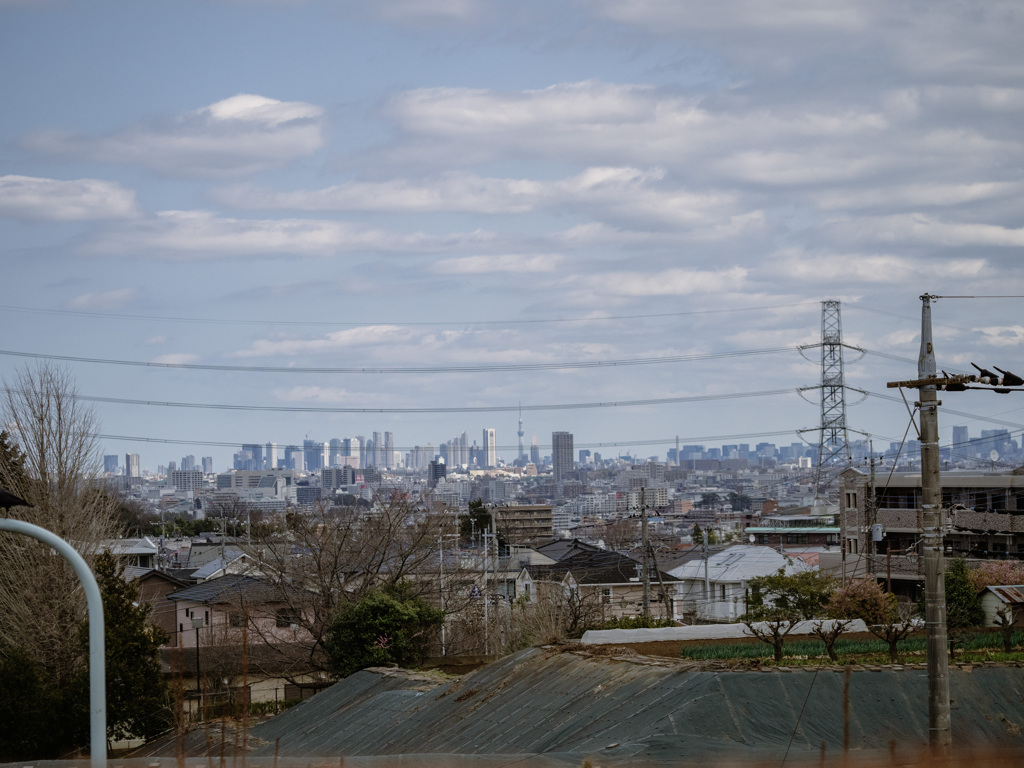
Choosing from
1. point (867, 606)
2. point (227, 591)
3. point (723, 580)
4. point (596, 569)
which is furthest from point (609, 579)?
point (867, 606)

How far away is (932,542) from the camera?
14406mm

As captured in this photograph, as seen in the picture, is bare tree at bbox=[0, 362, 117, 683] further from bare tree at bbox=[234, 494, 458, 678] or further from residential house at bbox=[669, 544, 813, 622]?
residential house at bbox=[669, 544, 813, 622]

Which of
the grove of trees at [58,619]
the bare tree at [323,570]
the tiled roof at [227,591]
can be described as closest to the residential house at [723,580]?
the bare tree at [323,570]

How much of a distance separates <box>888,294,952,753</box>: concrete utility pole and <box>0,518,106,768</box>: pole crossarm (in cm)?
1078

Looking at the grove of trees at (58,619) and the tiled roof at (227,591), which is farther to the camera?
the tiled roof at (227,591)

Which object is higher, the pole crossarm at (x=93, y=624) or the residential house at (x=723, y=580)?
the pole crossarm at (x=93, y=624)

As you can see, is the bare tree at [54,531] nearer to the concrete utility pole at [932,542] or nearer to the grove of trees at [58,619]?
the grove of trees at [58,619]

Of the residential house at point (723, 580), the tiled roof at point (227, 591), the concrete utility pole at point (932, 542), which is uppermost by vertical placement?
the concrete utility pole at point (932, 542)

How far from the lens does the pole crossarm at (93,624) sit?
7074 mm

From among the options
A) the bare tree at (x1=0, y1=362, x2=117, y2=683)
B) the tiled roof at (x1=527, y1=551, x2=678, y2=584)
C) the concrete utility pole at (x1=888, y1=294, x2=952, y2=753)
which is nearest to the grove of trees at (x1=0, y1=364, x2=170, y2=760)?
the bare tree at (x1=0, y1=362, x2=117, y2=683)

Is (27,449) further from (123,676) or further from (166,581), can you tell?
(166,581)

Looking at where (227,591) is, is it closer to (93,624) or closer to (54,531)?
(54,531)

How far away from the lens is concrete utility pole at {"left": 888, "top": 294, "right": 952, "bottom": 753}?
45.9 feet

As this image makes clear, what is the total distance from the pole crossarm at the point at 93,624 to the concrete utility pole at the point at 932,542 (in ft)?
35.4
